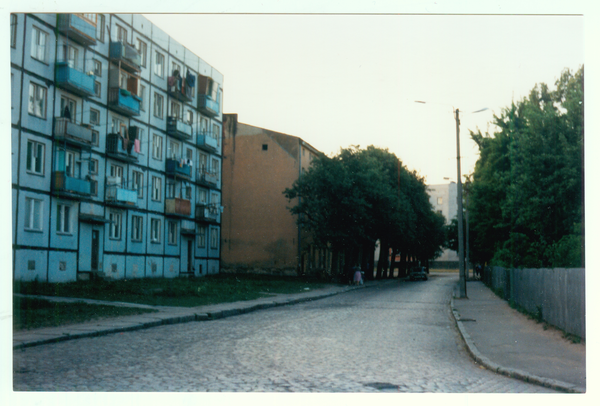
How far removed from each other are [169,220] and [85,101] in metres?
10.4

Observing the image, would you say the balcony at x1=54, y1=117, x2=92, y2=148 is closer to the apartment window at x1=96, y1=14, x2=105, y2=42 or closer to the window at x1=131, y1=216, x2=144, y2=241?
the apartment window at x1=96, y1=14, x2=105, y2=42

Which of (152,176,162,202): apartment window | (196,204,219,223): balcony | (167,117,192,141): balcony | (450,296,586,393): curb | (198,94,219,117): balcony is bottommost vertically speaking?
(450,296,586,393): curb

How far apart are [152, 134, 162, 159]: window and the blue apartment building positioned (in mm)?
77

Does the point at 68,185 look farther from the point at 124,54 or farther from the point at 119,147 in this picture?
the point at 124,54

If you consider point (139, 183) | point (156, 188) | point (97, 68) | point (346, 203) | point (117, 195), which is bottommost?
point (117, 195)

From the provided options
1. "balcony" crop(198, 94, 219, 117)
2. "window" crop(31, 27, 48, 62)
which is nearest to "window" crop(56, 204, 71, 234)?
"window" crop(31, 27, 48, 62)

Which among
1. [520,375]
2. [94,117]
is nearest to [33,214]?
[94,117]

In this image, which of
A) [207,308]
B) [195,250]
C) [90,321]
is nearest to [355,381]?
[90,321]

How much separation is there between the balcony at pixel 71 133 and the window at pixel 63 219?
3.05 m

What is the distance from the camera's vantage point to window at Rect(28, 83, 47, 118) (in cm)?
2625

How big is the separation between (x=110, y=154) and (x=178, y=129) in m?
5.98

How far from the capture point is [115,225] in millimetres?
33688

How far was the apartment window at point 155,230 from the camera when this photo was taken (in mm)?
36938

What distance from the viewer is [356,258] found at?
54.6m
